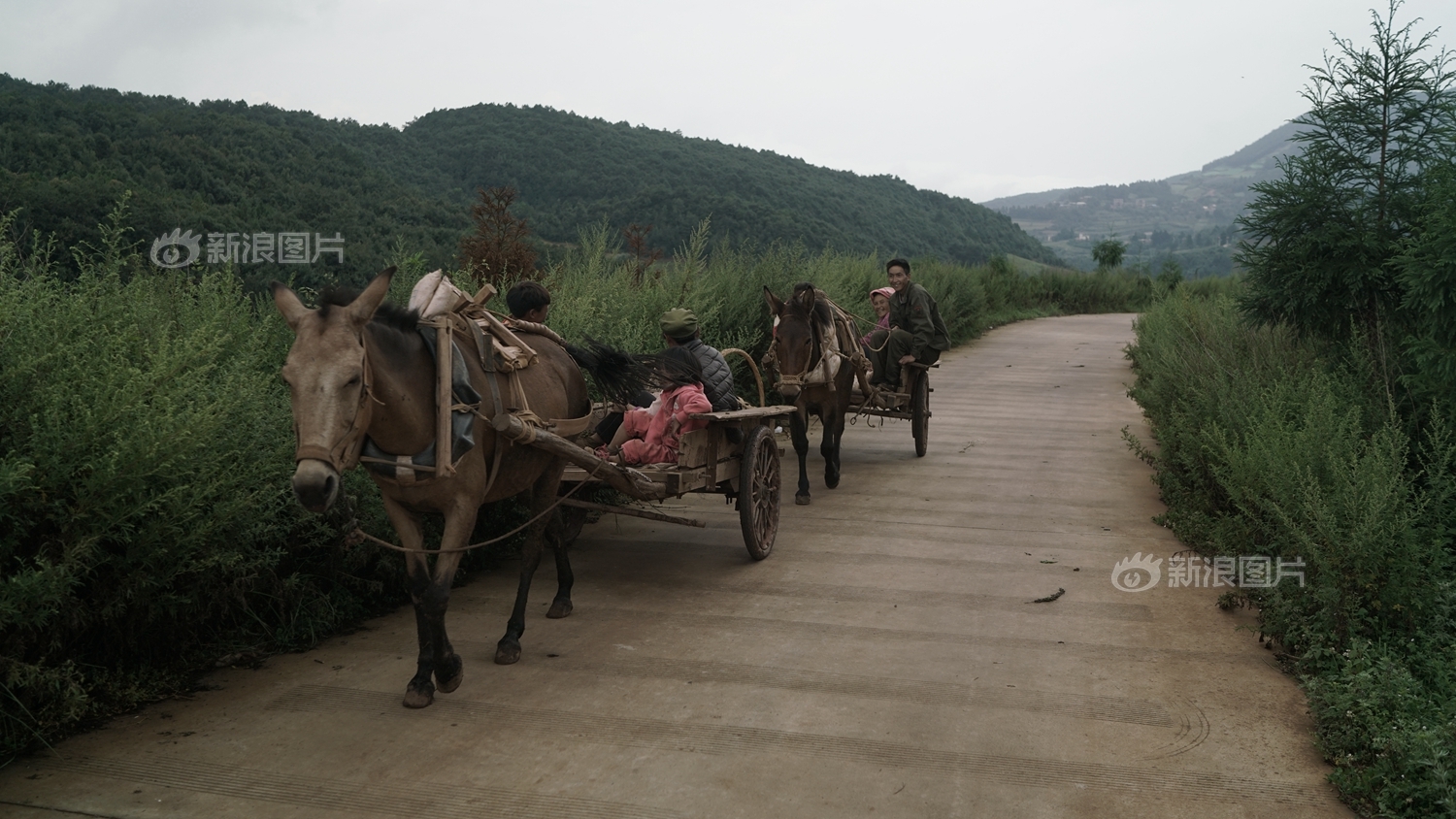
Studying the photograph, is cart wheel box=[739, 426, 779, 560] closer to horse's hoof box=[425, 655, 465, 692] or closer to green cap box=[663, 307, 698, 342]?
green cap box=[663, 307, 698, 342]

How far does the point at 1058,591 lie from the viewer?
5.99 metres

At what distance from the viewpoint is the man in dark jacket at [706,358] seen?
652cm

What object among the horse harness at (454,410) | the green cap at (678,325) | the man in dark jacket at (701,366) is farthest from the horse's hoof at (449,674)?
the green cap at (678,325)

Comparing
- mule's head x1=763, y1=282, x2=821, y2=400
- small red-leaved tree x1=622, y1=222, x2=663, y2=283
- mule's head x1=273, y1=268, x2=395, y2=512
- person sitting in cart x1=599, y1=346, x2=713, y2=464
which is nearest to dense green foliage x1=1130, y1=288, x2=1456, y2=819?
mule's head x1=763, y1=282, x2=821, y2=400

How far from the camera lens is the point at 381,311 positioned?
3.98 metres

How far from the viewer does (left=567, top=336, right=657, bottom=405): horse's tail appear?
584 centimetres

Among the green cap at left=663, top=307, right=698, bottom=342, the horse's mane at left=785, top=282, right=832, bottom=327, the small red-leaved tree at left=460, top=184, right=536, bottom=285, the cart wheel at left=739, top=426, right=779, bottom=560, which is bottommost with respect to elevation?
the cart wheel at left=739, top=426, right=779, bottom=560

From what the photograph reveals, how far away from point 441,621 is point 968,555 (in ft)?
12.9

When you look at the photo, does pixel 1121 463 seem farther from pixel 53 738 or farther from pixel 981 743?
pixel 53 738

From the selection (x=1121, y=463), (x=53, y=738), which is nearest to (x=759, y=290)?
(x=1121, y=463)

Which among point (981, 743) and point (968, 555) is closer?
point (981, 743)

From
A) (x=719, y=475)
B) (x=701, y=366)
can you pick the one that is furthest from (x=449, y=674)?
(x=701, y=366)

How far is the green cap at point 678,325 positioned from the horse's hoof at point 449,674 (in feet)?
9.53

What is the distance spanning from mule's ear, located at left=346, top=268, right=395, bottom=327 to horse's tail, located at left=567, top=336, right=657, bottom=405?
6.96 ft
